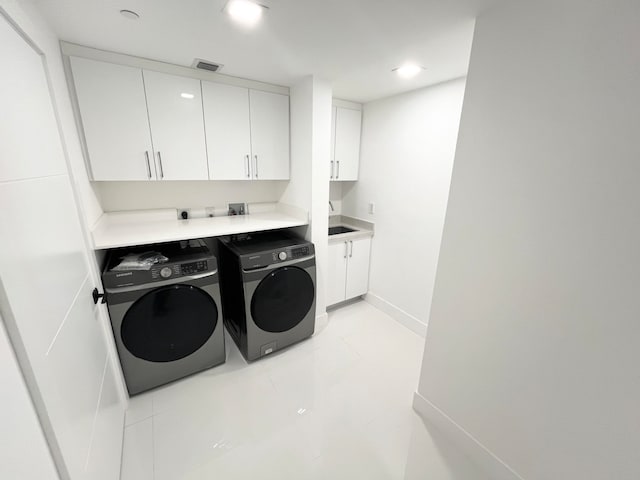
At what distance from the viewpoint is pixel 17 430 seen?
1.82 ft

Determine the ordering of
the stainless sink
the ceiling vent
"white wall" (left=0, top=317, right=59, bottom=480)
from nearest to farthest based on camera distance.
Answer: "white wall" (left=0, top=317, right=59, bottom=480) < the ceiling vent < the stainless sink

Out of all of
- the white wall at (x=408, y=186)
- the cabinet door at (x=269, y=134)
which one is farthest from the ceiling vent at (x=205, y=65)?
the white wall at (x=408, y=186)

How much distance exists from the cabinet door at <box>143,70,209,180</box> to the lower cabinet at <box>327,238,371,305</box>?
4.63 ft

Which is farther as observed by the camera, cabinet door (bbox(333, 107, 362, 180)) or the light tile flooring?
cabinet door (bbox(333, 107, 362, 180))

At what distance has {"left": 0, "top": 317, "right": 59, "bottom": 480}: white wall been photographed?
19.8 inches

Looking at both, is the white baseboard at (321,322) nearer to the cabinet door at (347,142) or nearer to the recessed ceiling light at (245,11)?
the cabinet door at (347,142)

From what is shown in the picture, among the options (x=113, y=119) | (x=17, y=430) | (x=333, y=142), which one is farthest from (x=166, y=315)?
(x=333, y=142)

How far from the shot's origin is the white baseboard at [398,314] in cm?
250

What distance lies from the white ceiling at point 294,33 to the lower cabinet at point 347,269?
1532mm

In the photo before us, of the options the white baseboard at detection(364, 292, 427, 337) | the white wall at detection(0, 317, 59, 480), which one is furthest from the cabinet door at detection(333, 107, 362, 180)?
the white wall at detection(0, 317, 59, 480)

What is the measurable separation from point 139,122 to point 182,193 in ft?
2.12

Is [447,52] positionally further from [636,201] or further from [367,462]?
[367,462]

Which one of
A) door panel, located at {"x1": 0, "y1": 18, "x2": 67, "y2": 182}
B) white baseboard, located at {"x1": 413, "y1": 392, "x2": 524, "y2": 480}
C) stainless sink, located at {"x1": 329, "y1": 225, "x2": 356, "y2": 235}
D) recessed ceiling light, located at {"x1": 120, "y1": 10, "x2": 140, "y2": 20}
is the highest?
recessed ceiling light, located at {"x1": 120, "y1": 10, "x2": 140, "y2": 20}

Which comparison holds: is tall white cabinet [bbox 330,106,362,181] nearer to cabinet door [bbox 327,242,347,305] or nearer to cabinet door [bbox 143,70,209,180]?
cabinet door [bbox 327,242,347,305]
